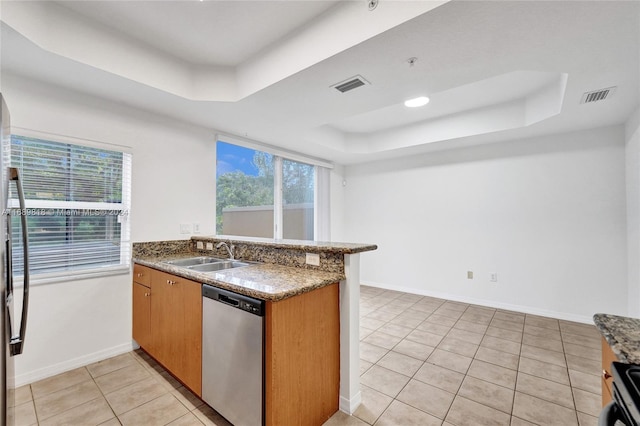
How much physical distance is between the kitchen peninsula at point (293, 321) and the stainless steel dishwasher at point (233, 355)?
5 cm

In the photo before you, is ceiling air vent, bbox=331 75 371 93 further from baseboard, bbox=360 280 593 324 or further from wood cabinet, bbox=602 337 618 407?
baseboard, bbox=360 280 593 324

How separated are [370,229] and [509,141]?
2.59 metres

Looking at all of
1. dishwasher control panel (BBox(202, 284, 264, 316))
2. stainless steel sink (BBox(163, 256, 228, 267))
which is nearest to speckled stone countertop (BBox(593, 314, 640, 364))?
dishwasher control panel (BBox(202, 284, 264, 316))

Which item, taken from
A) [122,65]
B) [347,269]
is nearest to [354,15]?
[347,269]

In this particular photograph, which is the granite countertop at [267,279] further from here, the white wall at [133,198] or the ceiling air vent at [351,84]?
the ceiling air vent at [351,84]

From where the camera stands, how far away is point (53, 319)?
7.23 ft

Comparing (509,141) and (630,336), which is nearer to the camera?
(630,336)

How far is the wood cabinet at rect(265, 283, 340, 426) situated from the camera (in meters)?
1.38

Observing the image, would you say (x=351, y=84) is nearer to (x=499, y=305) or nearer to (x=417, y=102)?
(x=417, y=102)

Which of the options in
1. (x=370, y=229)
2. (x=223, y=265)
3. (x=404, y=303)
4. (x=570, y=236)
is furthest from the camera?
(x=370, y=229)

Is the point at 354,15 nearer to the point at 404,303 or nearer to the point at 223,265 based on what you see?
the point at 223,265

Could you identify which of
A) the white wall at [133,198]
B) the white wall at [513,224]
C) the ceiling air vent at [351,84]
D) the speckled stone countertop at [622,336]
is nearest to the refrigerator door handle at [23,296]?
the white wall at [133,198]

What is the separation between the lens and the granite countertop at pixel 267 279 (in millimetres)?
1428

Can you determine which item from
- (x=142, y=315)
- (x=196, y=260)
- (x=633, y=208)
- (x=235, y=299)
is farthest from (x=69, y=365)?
(x=633, y=208)
